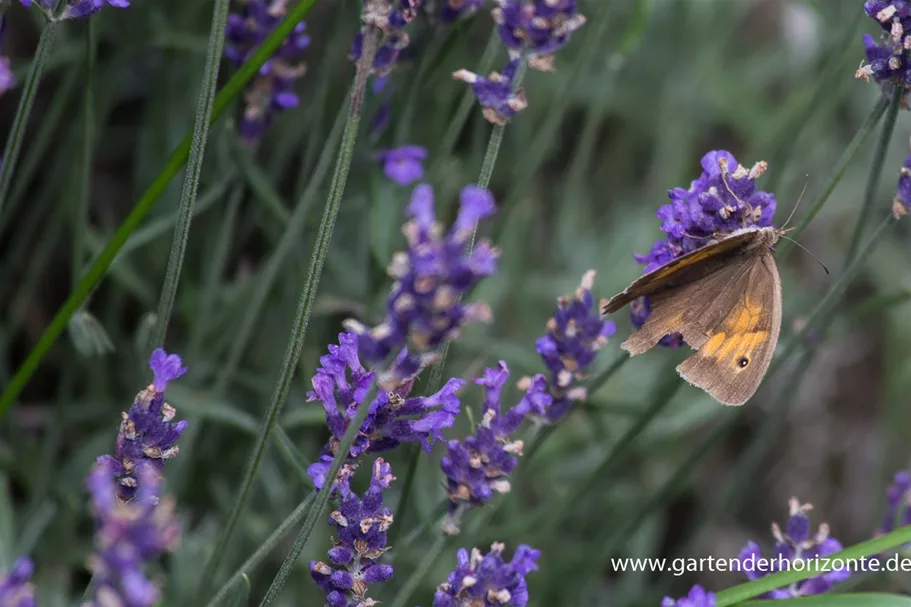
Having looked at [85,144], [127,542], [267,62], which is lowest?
[127,542]

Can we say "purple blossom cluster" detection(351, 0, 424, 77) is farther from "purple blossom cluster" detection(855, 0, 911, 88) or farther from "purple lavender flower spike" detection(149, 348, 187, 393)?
"purple blossom cluster" detection(855, 0, 911, 88)

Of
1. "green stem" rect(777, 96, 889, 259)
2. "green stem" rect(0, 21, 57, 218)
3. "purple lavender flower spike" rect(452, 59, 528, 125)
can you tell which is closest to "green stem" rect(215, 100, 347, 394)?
"purple lavender flower spike" rect(452, 59, 528, 125)

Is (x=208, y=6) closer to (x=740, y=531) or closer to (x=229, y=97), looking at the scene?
(x=229, y=97)

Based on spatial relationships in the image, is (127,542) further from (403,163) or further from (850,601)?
(403,163)

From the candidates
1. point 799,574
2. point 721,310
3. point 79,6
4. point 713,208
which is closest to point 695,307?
point 721,310

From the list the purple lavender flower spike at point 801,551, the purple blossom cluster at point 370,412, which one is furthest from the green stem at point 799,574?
the purple blossom cluster at point 370,412

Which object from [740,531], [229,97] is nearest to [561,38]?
[229,97]
